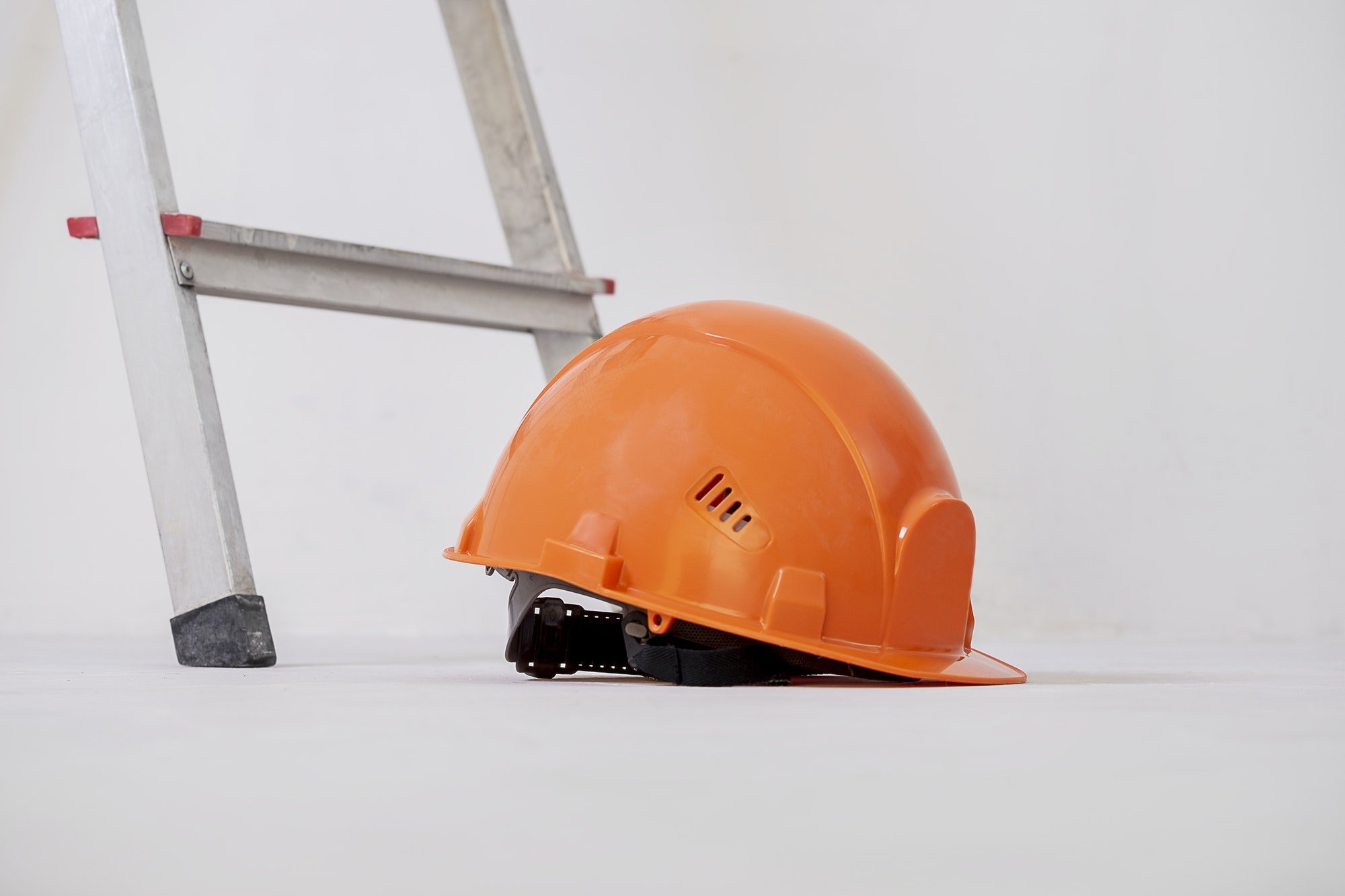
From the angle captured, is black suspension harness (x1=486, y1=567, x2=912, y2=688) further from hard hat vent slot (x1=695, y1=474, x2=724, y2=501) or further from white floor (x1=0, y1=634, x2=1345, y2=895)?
white floor (x1=0, y1=634, x2=1345, y2=895)

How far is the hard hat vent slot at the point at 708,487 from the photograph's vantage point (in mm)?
1161

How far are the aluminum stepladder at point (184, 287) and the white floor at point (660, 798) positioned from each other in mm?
473

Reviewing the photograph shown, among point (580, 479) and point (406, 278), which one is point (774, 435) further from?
point (406, 278)

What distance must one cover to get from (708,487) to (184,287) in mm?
737

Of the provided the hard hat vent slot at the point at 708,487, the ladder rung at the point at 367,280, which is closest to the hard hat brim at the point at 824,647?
the hard hat vent slot at the point at 708,487

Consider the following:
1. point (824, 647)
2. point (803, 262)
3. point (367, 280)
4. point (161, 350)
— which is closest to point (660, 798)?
point (824, 647)

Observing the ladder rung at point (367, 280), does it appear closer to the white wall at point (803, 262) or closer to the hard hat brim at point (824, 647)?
the hard hat brim at point (824, 647)

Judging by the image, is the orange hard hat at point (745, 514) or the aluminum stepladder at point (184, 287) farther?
the aluminum stepladder at point (184, 287)

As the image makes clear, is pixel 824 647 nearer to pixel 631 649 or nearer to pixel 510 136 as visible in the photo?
pixel 631 649

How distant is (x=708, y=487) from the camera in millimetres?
1167

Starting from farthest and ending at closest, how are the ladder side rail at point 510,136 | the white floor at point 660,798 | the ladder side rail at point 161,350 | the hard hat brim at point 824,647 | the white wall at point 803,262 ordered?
the white wall at point 803,262
the ladder side rail at point 510,136
the ladder side rail at point 161,350
the hard hat brim at point 824,647
the white floor at point 660,798

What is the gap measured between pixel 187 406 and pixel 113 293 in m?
0.22

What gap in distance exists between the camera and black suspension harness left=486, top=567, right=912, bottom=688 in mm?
1178

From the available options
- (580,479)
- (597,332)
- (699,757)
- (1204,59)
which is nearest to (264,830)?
(699,757)
